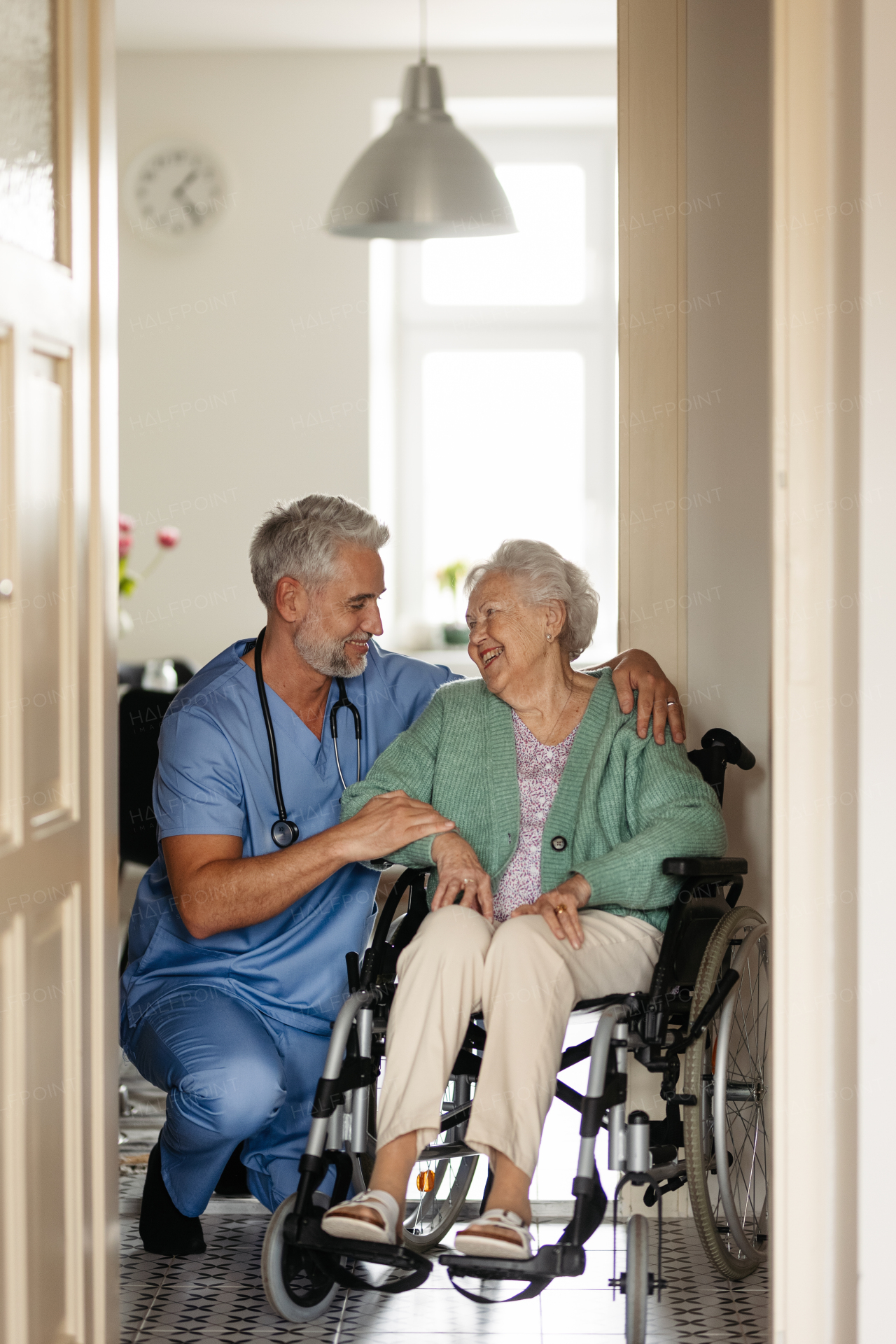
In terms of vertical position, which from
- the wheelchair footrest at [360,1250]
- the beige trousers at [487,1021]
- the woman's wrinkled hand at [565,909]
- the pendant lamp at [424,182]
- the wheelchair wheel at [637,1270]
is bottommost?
the wheelchair wheel at [637,1270]

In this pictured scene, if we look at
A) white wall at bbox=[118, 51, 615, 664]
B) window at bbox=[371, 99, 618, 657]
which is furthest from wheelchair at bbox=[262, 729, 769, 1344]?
window at bbox=[371, 99, 618, 657]

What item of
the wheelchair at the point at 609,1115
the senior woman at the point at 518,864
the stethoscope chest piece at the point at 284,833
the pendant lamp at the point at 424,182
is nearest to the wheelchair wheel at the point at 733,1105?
the wheelchair at the point at 609,1115

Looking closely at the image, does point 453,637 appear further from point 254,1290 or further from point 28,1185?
point 28,1185

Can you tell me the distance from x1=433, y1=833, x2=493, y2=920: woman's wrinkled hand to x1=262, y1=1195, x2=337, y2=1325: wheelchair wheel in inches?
18.6

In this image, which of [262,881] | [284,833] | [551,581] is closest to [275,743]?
[284,833]

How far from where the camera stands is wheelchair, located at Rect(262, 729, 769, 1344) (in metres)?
1.77

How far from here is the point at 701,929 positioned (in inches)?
81.3

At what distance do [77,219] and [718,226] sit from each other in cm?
119

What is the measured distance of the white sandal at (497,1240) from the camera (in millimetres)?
1722

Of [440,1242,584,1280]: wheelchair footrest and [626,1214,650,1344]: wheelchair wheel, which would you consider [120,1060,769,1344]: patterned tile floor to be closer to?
[626,1214,650,1344]: wheelchair wheel

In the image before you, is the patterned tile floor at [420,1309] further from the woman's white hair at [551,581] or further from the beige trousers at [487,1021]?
the woman's white hair at [551,581]

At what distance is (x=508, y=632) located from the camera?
2.30 meters

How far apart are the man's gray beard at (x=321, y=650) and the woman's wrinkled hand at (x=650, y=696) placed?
442 millimetres

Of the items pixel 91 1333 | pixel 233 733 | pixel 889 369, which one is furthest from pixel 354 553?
pixel 91 1333
